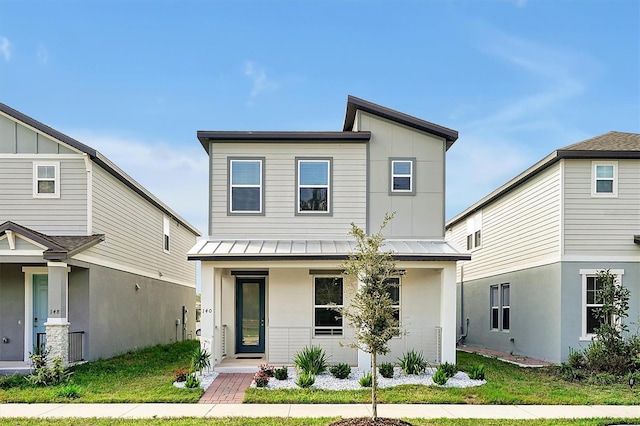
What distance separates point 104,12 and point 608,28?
1531cm

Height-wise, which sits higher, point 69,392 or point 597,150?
point 597,150

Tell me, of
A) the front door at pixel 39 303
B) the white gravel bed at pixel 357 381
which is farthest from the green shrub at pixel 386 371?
the front door at pixel 39 303

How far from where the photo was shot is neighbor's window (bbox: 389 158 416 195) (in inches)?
577

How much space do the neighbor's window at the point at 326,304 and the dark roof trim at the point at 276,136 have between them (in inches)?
143

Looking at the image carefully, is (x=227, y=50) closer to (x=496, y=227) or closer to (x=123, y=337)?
(x=123, y=337)

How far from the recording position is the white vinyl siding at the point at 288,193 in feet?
47.7

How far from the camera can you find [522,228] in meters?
18.0

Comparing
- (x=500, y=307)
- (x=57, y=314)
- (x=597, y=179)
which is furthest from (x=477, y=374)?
(x=57, y=314)

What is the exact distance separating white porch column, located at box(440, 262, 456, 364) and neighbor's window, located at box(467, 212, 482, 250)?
9793mm

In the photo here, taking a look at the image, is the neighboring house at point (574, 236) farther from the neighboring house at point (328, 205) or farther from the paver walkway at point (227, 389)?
the paver walkway at point (227, 389)

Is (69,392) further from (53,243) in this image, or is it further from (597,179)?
(597,179)

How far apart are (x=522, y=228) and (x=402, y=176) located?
5600 millimetres

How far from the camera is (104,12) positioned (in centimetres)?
1698

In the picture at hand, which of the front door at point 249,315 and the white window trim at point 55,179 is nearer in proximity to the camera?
the white window trim at point 55,179
